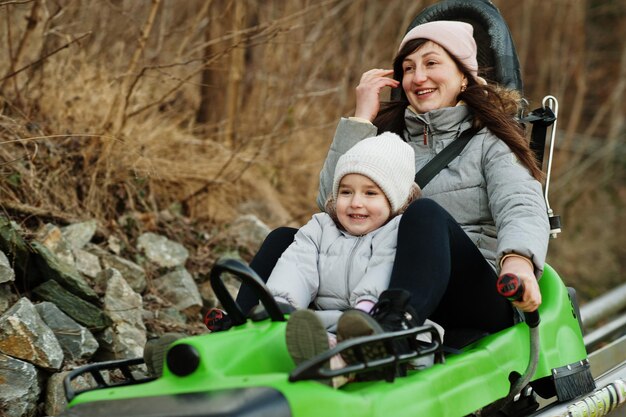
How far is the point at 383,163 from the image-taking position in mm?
3463

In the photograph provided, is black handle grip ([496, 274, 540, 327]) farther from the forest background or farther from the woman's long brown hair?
the forest background

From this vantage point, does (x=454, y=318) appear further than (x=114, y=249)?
No

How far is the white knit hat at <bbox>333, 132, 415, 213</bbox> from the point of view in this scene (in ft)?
11.3

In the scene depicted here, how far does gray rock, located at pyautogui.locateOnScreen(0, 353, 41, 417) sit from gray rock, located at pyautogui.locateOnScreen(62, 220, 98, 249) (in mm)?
1286

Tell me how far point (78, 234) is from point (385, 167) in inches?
93.1

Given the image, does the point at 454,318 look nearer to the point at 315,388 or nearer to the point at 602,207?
the point at 315,388

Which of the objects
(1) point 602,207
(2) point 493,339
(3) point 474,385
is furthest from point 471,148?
(1) point 602,207

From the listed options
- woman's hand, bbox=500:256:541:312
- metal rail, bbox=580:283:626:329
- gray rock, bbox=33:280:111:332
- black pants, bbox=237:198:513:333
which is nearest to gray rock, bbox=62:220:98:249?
gray rock, bbox=33:280:111:332

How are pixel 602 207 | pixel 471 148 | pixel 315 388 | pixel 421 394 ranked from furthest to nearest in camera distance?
pixel 602 207
pixel 471 148
pixel 421 394
pixel 315 388

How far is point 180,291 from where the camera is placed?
212 inches

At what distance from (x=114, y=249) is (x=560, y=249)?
677 centimetres

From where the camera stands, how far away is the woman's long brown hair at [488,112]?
3822mm

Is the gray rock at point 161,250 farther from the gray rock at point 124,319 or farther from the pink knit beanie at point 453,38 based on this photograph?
the pink knit beanie at point 453,38

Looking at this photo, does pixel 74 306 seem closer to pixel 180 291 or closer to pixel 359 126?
pixel 180 291
